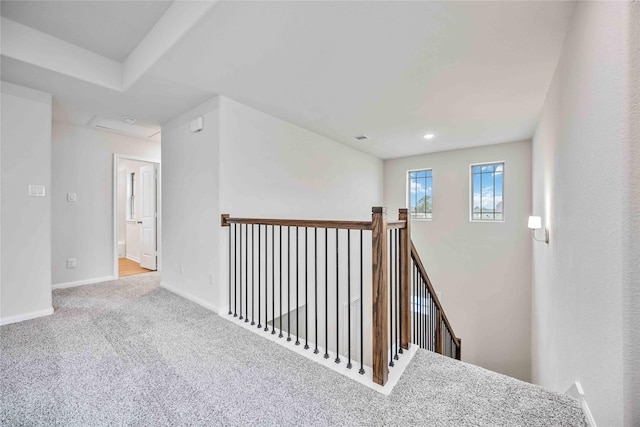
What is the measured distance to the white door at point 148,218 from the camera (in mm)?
4879

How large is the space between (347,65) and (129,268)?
5129mm

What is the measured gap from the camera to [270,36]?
1.91 meters

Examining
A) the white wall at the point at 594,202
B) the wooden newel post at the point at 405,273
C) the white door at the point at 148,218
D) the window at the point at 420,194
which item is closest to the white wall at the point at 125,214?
the white door at the point at 148,218

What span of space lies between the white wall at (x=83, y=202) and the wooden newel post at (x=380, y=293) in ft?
13.8

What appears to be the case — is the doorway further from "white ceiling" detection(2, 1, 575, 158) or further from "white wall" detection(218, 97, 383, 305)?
"white wall" detection(218, 97, 383, 305)

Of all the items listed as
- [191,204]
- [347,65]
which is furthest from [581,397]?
[191,204]

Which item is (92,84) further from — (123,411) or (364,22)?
(123,411)

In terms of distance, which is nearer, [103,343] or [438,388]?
[438,388]

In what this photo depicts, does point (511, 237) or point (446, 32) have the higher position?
point (446, 32)

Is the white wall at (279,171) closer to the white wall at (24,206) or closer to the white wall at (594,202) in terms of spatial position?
the white wall at (24,206)

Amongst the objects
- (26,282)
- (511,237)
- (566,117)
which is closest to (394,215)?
(511,237)

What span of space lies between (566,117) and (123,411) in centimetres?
330

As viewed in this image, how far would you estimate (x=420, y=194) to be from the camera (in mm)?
5910

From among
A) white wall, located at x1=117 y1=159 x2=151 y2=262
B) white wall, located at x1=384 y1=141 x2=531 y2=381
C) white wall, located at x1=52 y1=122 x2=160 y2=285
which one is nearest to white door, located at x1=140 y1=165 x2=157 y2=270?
white wall, located at x1=117 y1=159 x2=151 y2=262
